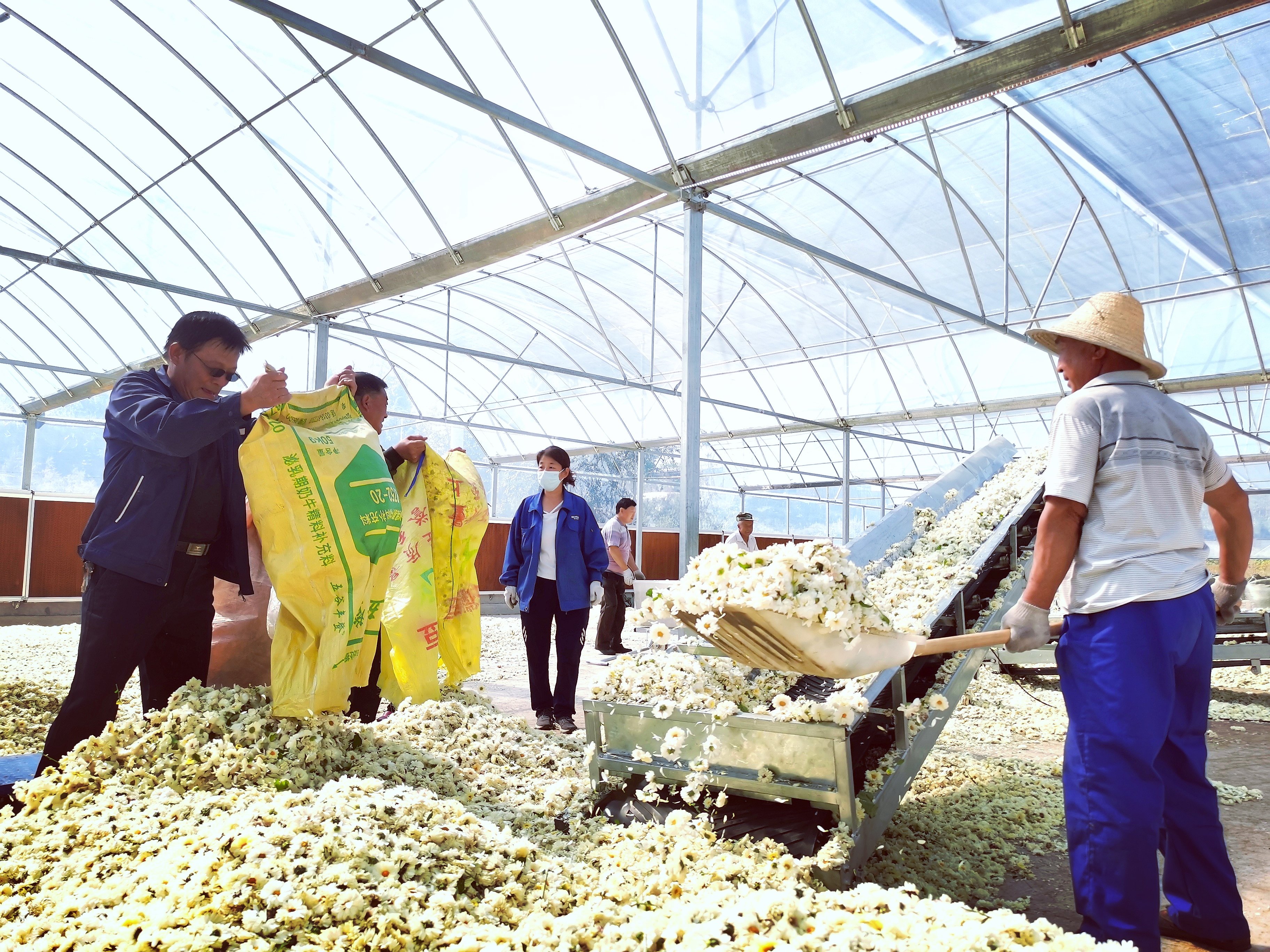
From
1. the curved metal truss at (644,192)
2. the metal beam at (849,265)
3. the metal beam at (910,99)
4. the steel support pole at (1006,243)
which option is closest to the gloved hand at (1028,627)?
the metal beam at (849,265)

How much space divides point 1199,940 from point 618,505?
700 centimetres

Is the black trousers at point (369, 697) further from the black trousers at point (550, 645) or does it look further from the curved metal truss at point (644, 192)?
the curved metal truss at point (644, 192)

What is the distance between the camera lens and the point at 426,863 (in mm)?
2295

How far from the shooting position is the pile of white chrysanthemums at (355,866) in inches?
76.8

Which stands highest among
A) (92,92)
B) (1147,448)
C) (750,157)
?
(92,92)

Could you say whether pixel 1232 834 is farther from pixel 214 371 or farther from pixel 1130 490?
pixel 214 371

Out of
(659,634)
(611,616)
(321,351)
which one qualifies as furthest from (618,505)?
(659,634)

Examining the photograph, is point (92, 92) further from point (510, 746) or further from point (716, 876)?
point (716, 876)

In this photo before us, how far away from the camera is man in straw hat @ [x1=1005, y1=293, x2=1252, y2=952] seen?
229cm

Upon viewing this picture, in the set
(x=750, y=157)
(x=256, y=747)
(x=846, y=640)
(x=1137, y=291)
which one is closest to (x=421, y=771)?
(x=256, y=747)

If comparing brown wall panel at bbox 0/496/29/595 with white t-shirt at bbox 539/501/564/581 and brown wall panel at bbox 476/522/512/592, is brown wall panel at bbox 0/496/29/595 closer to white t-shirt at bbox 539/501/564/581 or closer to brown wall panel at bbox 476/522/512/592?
brown wall panel at bbox 476/522/512/592

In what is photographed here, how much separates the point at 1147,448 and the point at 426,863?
247 centimetres

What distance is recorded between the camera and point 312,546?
120 inches

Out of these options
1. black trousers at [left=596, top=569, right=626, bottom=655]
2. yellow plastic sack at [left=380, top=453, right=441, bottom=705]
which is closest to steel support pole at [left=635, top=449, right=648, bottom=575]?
black trousers at [left=596, top=569, right=626, bottom=655]
